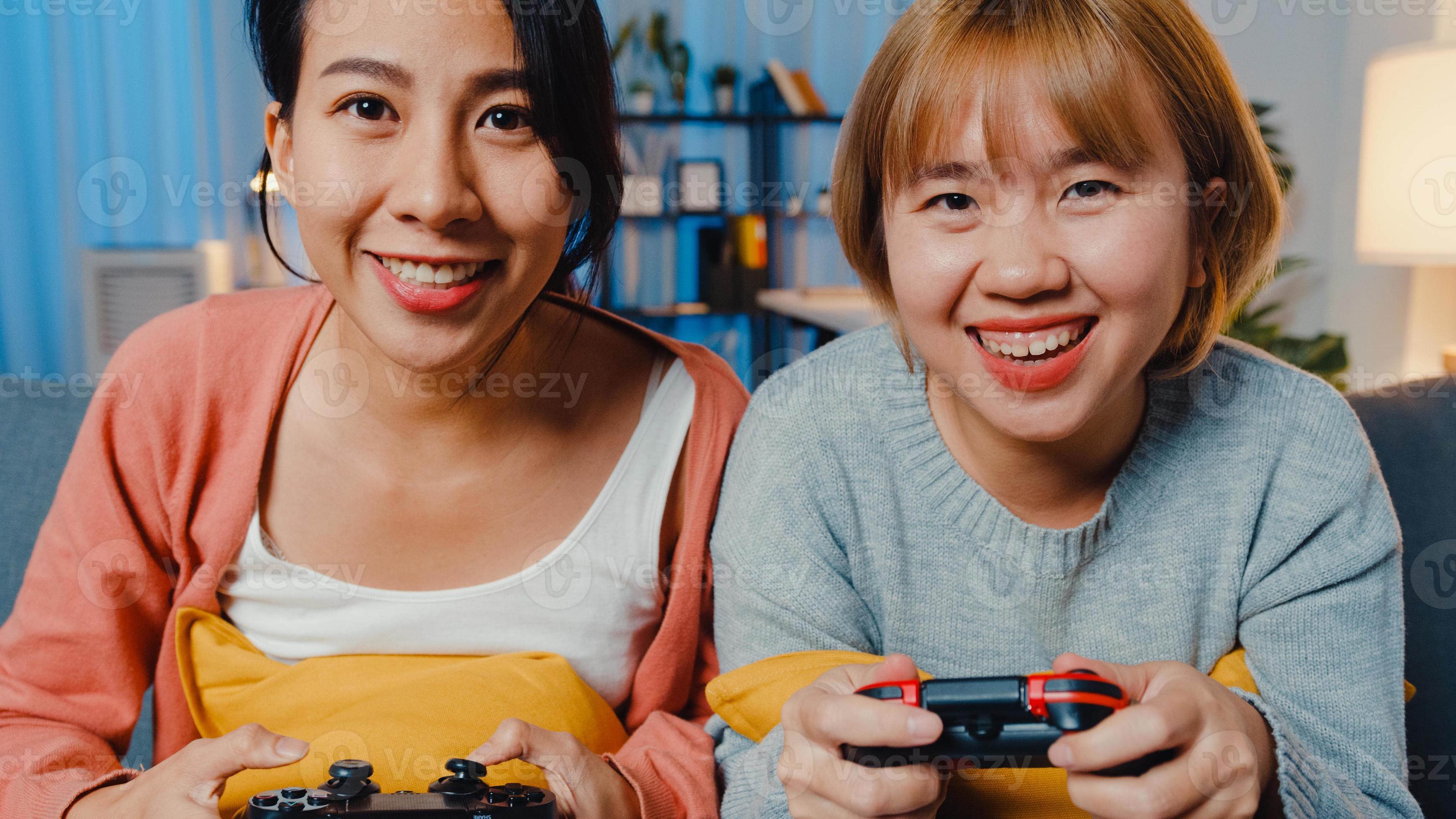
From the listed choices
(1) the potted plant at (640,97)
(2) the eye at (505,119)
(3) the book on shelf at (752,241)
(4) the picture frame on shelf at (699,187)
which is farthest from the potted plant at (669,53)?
(2) the eye at (505,119)

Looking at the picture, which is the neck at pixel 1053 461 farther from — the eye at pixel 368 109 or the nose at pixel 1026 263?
the eye at pixel 368 109

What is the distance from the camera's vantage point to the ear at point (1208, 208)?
83 centimetres

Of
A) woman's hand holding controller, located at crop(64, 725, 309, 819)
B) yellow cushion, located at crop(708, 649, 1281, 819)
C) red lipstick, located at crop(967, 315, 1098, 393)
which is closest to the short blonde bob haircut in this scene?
red lipstick, located at crop(967, 315, 1098, 393)

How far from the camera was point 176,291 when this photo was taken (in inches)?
123

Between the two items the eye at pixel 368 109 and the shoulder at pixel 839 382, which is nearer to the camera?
the eye at pixel 368 109

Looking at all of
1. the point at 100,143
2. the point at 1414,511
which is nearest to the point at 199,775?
the point at 1414,511

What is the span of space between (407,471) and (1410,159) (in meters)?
2.07

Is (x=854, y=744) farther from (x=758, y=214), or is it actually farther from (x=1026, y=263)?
(x=758, y=214)

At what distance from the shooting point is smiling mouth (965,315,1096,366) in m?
0.78

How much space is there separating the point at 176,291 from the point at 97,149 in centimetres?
98

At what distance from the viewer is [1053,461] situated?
0.91 meters

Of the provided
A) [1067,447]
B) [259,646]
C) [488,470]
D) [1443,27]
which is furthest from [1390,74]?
[259,646]

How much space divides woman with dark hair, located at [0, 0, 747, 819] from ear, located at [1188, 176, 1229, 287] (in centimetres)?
Answer: 43

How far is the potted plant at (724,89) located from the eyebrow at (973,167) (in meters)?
3.75
